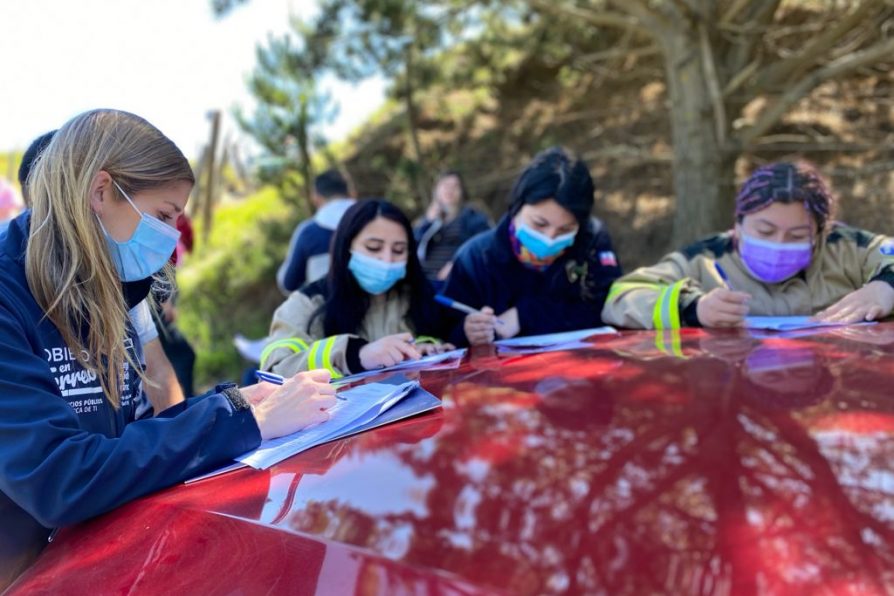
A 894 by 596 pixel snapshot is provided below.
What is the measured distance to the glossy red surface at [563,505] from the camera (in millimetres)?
839

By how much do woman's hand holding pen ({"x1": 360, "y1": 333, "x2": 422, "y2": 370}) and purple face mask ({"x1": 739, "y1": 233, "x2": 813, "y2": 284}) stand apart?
1.20 meters

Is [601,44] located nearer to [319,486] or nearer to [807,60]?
[807,60]

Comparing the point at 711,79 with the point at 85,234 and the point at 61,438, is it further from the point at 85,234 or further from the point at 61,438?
the point at 61,438

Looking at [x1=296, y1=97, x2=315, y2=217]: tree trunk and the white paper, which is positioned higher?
[x1=296, y1=97, x2=315, y2=217]: tree trunk

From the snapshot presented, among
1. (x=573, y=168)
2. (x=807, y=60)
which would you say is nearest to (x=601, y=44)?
(x=807, y=60)

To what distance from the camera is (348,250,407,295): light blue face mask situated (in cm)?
259

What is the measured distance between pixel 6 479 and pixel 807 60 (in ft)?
21.4

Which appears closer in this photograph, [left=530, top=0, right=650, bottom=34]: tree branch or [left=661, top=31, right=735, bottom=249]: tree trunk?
[left=661, top=31, right=735, bottom=249]: tree trunk

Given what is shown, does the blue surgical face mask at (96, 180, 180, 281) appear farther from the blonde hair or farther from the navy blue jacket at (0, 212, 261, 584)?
the navy blue jacket at (0, 212, 261, 584)

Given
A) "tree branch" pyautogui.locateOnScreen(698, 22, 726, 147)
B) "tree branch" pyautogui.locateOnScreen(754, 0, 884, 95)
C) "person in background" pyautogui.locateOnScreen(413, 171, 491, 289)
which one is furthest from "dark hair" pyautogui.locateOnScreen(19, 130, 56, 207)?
"tree branch" pyautogui.locateOnScreen(754, 0, 884, 95)

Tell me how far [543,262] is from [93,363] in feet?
5.83

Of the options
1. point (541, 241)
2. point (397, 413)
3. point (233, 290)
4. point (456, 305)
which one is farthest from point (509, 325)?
point (233, 290)

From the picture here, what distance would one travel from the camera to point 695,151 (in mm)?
6188

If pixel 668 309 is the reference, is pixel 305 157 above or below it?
above
